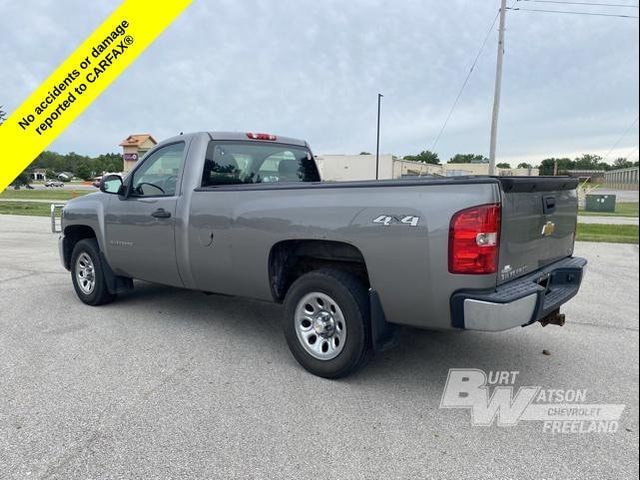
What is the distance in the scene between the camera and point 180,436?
2.83 m

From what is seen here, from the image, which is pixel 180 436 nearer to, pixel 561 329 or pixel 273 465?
pixel 273 465

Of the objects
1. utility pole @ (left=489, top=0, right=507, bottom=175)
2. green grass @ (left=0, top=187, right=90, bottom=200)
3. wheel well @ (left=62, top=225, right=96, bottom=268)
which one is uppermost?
utility pole @ (left=489, top=0, right=507, bottom=175)

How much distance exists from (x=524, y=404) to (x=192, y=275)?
9.92 feet

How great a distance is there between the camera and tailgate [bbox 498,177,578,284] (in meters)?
2.95

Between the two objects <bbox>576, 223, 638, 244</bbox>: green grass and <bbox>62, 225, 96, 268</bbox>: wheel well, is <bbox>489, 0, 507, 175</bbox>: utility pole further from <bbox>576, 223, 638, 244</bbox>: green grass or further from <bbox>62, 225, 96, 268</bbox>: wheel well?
<bbox>62, 225, 96, 268</bbox>: wheel well

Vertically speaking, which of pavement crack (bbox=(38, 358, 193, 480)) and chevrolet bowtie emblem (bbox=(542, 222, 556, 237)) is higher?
chevrolet bowtie emblem (bbox=(542, 222, 556, 237))

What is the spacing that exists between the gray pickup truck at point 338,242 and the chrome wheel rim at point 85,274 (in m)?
0.41

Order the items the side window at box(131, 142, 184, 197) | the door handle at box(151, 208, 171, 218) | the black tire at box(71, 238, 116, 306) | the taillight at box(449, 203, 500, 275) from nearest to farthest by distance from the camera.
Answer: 1. the taillight at box(449, 203, 500, 275)
2. the door handle at box(151, 208, 171, 218)
3. the side window at box(131, 142, 184, 197)
4. the black tire at box(71, 238, 116, 306)

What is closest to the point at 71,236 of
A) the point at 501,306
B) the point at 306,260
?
the point at 306,260

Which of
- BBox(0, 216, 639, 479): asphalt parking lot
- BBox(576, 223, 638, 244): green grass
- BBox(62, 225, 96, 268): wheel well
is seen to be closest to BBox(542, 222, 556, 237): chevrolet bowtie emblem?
BBox(0, 216, 639, 479): asphalt parking lot

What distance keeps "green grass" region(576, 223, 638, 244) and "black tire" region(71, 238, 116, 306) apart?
36.0 feet

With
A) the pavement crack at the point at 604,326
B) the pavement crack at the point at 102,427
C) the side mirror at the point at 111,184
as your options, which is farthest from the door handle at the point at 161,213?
the pavement crack at the point at 604,326

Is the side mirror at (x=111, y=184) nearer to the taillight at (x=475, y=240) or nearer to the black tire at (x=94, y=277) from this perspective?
the black tire at (x=94, y=277)

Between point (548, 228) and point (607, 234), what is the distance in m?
11.1
